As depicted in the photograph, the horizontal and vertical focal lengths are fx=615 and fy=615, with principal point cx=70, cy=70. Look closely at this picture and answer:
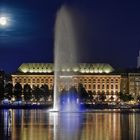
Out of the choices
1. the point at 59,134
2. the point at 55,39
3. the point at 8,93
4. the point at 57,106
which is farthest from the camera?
the point at 8,93

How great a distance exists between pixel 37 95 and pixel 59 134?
147 metres

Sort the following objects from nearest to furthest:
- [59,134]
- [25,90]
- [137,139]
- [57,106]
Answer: [137,139], [59,134], [57,106], [25,90]

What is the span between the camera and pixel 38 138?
44.4 meters

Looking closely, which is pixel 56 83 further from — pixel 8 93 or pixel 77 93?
pixel 77 93

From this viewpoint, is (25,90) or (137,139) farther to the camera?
(25,90)

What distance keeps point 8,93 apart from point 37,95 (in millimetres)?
21192

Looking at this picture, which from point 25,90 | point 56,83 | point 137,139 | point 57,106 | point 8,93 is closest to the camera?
point 137,139

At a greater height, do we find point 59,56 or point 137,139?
point 59,56

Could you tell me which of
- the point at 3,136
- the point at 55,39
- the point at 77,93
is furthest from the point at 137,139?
the point at 77,93

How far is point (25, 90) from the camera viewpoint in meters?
195

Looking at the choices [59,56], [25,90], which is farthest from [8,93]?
[59,56]

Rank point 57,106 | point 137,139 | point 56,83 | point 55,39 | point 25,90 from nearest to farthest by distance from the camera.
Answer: point 137,139 < point 55,39 < point 56,83 < point 57,106 < point 25,90

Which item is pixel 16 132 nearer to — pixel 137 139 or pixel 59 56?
pixel 137 139

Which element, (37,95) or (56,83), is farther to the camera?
(37,95)
